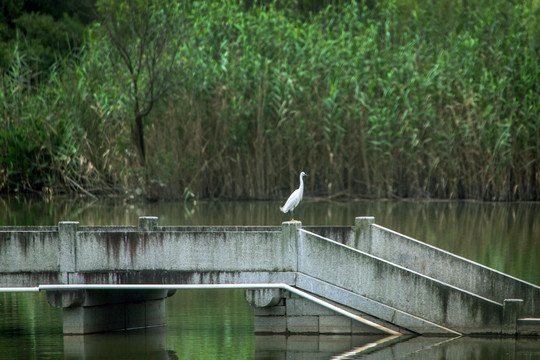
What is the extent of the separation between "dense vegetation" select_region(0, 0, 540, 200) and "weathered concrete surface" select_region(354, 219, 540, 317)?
46.3 ft

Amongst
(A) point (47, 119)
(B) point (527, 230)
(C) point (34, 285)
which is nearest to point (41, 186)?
(A) point (47, 119)

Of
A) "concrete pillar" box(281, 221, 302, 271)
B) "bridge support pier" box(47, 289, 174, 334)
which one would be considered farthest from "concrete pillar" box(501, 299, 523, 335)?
"bridge support pier" box(47, 289, 174, 334)

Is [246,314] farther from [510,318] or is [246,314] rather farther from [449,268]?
[510,318]

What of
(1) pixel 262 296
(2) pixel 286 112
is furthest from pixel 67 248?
(2) pixel 286 112

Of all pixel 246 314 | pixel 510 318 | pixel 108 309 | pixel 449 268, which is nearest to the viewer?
pixel 510 318

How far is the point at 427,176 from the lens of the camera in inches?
1073

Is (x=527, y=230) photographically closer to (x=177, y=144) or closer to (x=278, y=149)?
(x=278, y=149)

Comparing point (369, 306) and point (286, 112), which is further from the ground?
point (286, 112)

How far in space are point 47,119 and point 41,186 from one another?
2.25 metres

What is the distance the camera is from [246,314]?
42.7ft

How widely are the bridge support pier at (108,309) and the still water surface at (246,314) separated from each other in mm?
183

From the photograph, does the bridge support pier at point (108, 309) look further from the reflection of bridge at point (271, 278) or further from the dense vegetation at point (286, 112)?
the dense vegetation at point (286, 112)

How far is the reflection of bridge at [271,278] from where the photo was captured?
10.7 meters

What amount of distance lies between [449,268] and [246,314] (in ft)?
9.16
